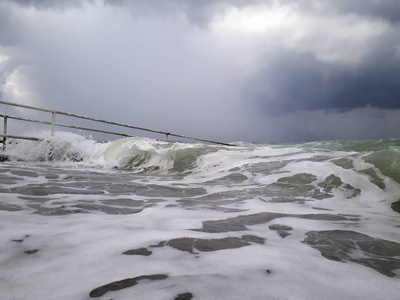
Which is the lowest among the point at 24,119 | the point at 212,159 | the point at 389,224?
the point at 389,224

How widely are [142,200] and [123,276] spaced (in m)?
1.75

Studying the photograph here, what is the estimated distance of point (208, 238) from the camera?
5.37 feet

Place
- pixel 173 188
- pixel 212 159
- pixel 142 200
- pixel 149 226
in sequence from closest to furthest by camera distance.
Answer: pixel 149 226, pixel 142 200, pixel 173 188, pixel 212 159

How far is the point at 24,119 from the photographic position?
21.3 ft

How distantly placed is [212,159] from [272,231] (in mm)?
4211

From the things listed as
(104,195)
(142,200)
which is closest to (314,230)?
(142,200)

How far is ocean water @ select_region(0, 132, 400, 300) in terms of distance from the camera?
105cm

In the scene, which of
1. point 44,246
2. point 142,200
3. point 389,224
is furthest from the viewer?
point 142,200

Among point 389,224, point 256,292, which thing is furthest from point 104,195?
point 389,224

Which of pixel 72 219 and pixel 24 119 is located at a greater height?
pixel 24 119

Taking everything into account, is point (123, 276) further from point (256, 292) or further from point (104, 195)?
point (104, 195)

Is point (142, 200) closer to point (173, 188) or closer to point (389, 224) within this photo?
point (173, 188)

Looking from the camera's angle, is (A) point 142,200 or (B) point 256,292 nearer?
(B) point 256,292

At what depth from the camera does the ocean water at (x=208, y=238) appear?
41.2 inches
